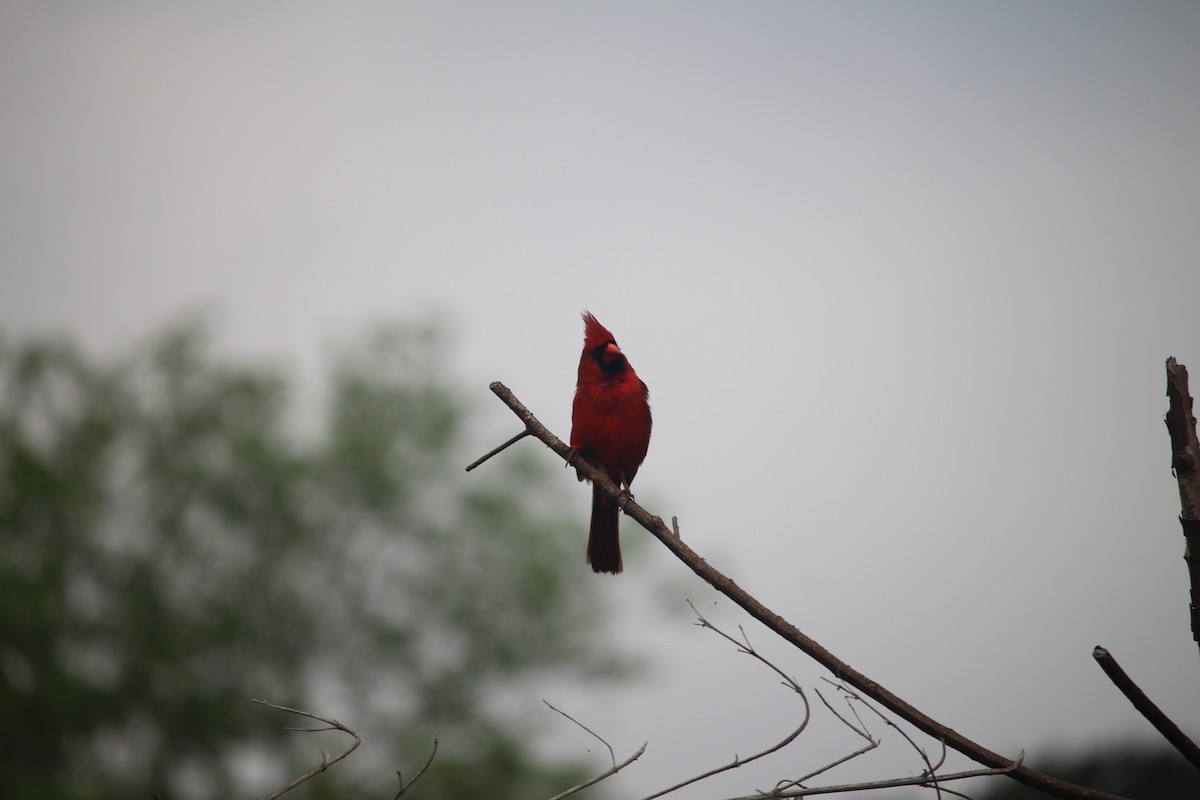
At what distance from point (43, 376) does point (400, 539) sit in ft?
19.6

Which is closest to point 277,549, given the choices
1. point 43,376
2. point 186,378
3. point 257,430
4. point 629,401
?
point 257,430

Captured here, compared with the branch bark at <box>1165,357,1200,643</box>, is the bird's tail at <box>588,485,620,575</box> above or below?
above

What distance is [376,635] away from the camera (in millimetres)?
14680

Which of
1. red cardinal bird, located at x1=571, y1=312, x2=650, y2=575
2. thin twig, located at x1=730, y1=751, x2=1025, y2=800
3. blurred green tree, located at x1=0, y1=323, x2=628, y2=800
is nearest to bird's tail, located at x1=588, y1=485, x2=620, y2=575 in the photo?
red cardinal bird, located at x1=571, y1=312, x2=650, y2=575

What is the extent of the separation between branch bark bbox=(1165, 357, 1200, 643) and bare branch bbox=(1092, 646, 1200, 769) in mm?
165

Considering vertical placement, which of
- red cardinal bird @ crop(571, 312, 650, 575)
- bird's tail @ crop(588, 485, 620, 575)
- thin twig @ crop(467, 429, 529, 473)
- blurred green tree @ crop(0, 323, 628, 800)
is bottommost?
thin twig @ crop(467, 429, 529, 473)

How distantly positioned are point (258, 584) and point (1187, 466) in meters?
14.5

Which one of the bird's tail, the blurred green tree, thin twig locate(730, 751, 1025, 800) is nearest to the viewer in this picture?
thin twig locate(730, 751, 1025, 800)

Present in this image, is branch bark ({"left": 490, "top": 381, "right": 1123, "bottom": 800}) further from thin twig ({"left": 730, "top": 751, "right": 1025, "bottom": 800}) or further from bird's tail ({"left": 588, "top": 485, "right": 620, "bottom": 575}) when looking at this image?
bird's tail ({"left": 588, "top": 485, "right": 620, "bottom": 575})

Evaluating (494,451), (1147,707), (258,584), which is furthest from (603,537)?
(258,584)

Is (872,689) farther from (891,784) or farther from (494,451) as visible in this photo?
(494,451)

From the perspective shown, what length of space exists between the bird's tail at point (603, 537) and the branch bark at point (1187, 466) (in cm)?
285

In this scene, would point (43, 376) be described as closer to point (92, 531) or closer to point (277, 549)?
point (92, 531)

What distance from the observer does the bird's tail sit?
4523mm
